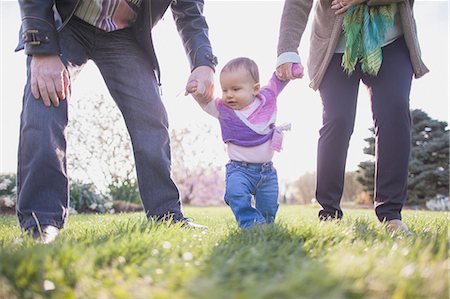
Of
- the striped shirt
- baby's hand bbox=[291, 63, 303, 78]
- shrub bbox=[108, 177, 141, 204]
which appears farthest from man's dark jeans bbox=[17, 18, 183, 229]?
shrub bbox=[108, 177, 141, 204]

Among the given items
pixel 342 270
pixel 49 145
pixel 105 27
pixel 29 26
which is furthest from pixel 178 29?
pixel 342 270

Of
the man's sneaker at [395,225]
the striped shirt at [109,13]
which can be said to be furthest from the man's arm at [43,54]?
the man's sneaker at [395,225]

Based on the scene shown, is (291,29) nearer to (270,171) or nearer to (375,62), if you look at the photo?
(375,62)

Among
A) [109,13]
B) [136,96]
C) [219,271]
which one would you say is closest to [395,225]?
[219,271]

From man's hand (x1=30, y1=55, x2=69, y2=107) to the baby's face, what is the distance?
105cm

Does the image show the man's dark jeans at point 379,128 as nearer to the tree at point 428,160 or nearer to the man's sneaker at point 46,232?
the man's sneaker at point 46,232

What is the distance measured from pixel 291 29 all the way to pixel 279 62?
0.84ft

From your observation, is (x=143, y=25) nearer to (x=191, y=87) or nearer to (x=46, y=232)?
(x=191, y=87)

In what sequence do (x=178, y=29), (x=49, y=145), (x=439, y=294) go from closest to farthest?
(x=439, y=294) → (x=49, y=145) → (x=178, y=29)

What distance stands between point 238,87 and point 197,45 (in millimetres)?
390

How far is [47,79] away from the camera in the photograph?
6.81ft

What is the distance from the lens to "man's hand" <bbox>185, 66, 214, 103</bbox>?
2.65 metres

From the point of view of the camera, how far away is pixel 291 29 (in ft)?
9.44

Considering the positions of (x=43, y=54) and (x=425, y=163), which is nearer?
(x=43, y=54)
